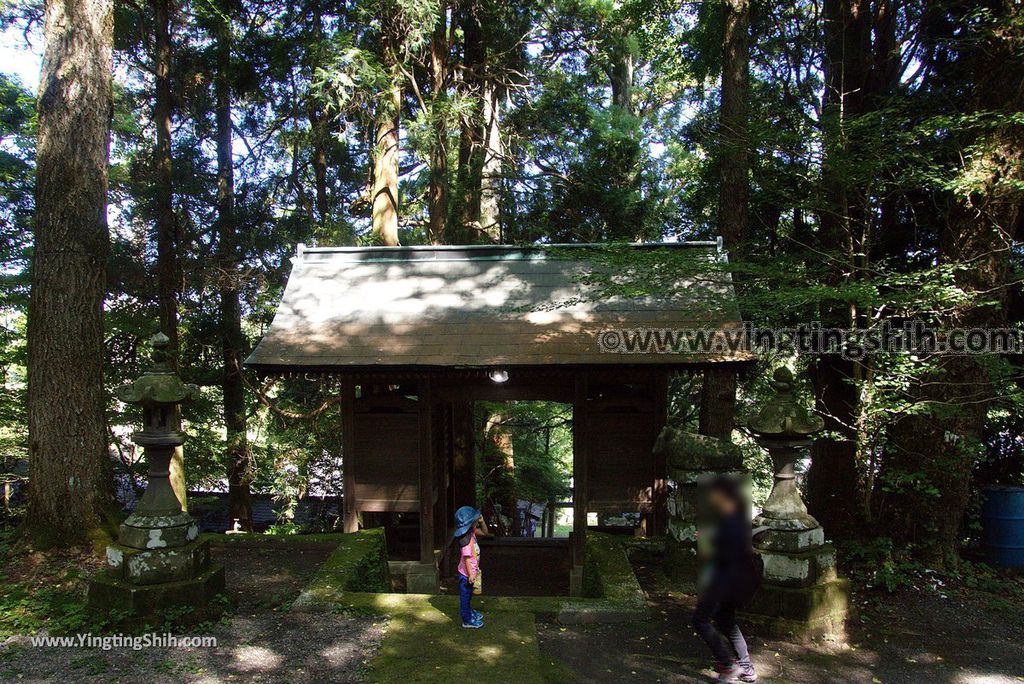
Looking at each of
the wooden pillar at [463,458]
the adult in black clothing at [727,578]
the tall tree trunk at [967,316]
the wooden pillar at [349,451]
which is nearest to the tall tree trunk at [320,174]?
the wooden pillar at [463,458]

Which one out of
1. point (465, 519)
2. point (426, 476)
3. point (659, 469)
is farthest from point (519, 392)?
point (465, 519)

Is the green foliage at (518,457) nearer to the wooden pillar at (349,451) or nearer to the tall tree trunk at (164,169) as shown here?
the wooden pillar at (349,451)

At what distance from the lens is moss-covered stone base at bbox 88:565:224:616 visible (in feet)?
16.6

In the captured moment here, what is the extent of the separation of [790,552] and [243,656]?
4289 millimetres

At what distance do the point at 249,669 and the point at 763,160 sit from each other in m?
8.37

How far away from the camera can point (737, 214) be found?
878cm

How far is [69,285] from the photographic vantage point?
21.4 feet

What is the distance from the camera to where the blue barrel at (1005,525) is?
6727 millimetres

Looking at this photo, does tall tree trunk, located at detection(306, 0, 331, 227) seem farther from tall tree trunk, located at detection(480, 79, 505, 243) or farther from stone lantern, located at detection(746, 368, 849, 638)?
stone lantern, located at detection(746, 368, 849, 638)

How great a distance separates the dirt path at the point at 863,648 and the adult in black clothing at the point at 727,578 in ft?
1.17

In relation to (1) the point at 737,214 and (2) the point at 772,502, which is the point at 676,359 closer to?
(2) the point at 772,502

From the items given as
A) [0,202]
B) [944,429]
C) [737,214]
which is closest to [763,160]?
[737,214]

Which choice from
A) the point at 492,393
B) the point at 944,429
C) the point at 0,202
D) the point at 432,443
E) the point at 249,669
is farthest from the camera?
the point at 0,202

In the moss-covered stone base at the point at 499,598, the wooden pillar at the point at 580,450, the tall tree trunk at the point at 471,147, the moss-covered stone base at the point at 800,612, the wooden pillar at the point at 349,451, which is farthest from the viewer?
the tall tree trunk at the point at 471,147
